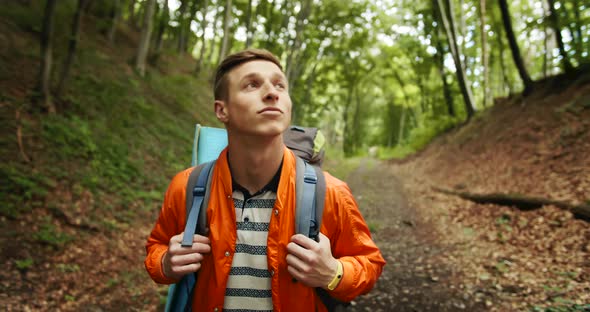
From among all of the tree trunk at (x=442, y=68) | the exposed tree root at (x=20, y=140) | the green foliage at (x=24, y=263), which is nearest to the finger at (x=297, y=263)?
the green foliage at (x=24, y=263)

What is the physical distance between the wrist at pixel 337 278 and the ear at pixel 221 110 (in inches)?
38.0

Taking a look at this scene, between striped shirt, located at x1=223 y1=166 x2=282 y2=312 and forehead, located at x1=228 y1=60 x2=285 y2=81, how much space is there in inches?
27.4

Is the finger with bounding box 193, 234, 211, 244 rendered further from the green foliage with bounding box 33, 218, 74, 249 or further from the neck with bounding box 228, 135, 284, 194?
the green foliage with bounding box 33, 218, 74, 249

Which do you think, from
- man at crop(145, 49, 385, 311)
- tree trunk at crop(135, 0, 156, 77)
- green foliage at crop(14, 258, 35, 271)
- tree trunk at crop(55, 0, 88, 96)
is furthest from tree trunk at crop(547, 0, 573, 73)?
tree trunk at crop(135, 0, 156, 77)

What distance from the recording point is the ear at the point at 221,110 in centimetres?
183

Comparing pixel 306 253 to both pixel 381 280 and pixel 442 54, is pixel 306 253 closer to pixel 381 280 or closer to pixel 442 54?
pixel 381 280

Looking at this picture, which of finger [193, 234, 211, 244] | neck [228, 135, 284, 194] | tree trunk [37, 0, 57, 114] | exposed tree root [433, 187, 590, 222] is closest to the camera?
finger [193, 234, 211, 244]

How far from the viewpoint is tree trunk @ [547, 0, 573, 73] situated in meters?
9.26

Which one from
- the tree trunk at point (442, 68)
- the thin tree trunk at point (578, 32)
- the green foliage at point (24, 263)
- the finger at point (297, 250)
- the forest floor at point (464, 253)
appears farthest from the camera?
the tree trunk at point (442, 68)

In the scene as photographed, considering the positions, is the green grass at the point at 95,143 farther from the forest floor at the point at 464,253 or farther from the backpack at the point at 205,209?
the backpack at the point at 205,209

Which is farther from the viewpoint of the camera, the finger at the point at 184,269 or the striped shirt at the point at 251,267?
the striped shirt at the point at 251,267

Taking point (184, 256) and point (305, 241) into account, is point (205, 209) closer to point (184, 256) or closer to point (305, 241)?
point (184, 256)

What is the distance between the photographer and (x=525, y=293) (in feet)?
14.0

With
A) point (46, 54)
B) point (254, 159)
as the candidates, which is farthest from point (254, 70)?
point (46, 54)
